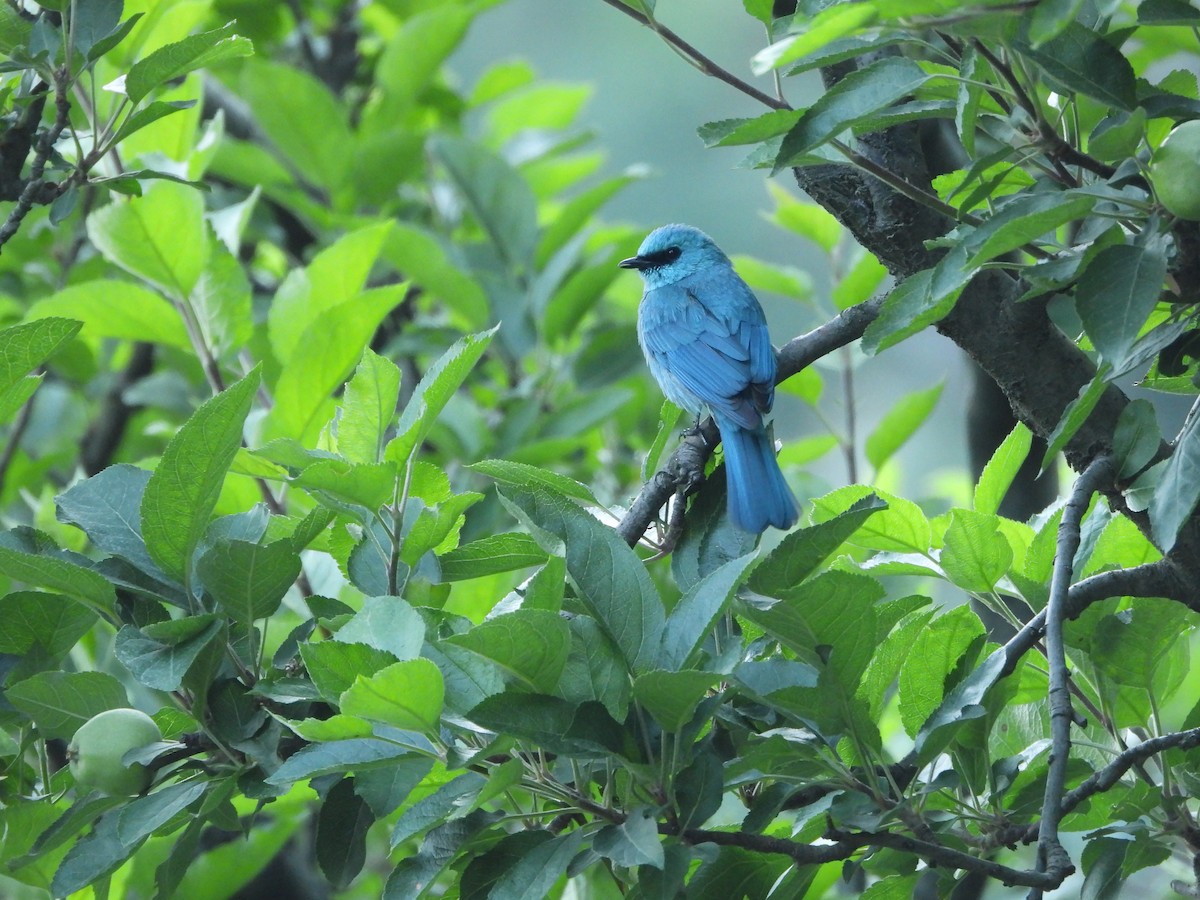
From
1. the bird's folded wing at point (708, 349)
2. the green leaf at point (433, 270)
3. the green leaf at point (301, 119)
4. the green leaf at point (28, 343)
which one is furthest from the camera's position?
the green leaf at point (301, 119)

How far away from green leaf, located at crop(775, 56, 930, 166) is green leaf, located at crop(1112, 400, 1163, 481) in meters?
0.53

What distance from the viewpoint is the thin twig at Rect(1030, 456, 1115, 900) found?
1.20 meters

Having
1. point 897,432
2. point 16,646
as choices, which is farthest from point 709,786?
point 897,432

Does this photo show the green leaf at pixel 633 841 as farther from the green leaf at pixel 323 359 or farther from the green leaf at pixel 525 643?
the green leaf at pixel 323 359

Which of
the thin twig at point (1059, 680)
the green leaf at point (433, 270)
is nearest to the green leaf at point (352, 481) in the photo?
the thin twig at point (1059, 680)

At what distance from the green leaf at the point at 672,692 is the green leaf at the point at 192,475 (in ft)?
1.80

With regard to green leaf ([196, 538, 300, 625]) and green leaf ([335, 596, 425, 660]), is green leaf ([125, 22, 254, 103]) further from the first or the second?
green leaf ([335, 596, 425, 660])

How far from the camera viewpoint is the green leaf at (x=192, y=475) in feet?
4.65

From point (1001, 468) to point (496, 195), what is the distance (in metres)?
2.03

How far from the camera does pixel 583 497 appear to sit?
1602mm

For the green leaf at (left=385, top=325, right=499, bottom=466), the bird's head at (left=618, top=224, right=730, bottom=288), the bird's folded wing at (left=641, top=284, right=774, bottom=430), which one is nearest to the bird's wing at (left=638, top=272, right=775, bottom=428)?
the bird's folded wing at (left=641, top=284, right=774, bottom=430)

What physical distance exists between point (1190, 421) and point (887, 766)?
1.66 feet

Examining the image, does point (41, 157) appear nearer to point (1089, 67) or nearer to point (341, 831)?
point (341, 831)

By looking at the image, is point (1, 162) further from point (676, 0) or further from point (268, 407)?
point (676, 0)
